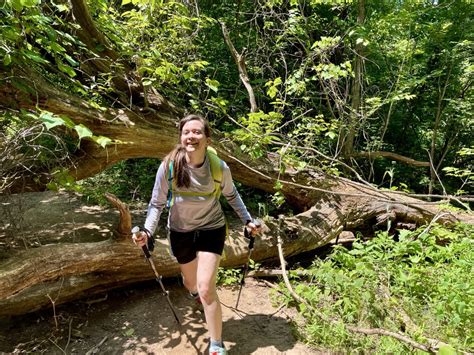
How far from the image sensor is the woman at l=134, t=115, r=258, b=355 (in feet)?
9.75

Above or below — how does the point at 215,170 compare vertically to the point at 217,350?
above

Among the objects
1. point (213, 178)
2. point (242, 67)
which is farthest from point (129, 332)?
point (242, 67)

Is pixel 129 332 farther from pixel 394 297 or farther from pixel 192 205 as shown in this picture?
pixel 394 297

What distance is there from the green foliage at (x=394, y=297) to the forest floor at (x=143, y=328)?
1.27 ft

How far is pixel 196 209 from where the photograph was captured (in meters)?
3.15

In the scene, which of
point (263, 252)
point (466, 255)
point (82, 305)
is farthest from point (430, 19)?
point (82, 305)

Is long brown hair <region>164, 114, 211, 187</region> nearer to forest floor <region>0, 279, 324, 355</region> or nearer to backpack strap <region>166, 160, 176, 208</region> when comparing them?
backpack strap <region>166, 160, 176, 208</region>

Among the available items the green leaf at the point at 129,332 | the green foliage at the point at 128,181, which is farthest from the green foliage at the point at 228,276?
the green foliage at the point at 128,181

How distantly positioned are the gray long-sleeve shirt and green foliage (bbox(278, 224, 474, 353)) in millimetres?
1674

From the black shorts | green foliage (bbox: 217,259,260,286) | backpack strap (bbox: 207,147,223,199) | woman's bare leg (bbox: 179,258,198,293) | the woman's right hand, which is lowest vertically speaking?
green foliage (bbox: 217,259,260,286)

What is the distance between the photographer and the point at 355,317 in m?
3.76

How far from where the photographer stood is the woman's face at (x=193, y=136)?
2.98m

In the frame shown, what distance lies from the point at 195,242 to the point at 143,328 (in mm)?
1374

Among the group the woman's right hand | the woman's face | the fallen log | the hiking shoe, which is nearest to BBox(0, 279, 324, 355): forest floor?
the fallen log
